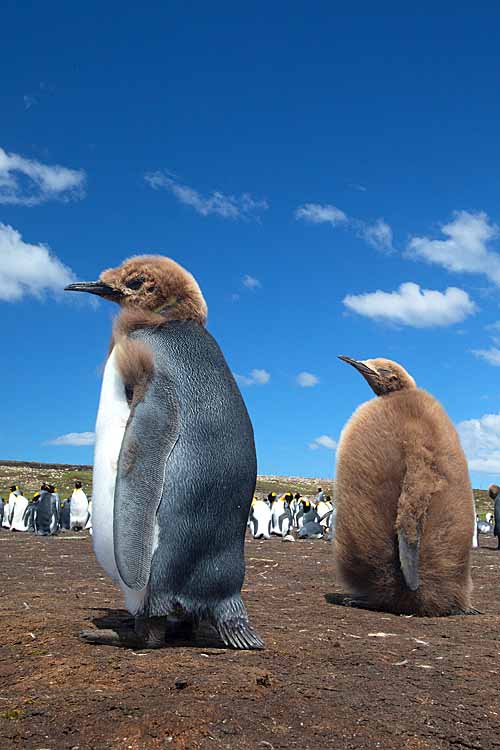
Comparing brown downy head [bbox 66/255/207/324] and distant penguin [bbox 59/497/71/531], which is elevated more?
brown downy head [bbox 66/255/207/324]

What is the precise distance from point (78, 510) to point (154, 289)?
1952 centimetres

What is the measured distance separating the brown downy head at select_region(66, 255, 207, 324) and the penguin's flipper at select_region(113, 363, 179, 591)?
0.63 m

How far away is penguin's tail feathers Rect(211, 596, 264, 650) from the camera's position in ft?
13.2

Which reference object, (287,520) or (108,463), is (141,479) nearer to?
(108,463)

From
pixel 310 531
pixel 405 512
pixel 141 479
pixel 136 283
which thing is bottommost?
pixel 310 531

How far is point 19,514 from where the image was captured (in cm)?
2198

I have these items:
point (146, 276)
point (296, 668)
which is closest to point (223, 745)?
point (296, 668)

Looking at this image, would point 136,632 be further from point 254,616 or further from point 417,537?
point 417,537

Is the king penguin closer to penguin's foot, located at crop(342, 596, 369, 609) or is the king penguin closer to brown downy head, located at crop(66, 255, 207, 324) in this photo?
brown downy head, located at crop(66, 255, 207, 324)

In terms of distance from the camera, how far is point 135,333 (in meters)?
4.24

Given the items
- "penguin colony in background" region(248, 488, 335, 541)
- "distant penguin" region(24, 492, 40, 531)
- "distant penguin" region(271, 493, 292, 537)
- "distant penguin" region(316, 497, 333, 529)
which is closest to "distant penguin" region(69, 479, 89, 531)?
"distant penguin" region(24, 492, 40, 531)

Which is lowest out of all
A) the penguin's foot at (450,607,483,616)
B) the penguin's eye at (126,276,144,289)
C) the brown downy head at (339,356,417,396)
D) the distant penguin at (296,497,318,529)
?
the penguin's foot at (450,607,483,616)

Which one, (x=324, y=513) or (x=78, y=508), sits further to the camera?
(x=324, y=513)

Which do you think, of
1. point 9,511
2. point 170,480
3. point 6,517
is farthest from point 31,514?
point 170,480
